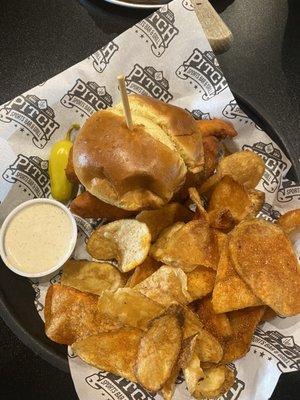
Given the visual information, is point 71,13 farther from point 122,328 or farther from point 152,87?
point 122,328

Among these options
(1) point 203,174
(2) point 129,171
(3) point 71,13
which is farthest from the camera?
(3) point 71,13

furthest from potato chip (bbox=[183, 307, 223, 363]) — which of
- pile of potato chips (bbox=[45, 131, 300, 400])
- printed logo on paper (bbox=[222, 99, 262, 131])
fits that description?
printed logo on paper (bbox=[222, 99, 262, 131])

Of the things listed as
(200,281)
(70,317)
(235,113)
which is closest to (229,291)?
(200,281)

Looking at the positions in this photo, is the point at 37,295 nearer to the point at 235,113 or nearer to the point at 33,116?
the point at 33,116

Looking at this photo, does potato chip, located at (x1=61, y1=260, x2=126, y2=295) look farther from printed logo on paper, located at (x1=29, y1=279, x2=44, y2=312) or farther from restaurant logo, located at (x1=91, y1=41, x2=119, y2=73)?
restaurant logo, located at (x1=91, y1=41, x2=119, y2=73)

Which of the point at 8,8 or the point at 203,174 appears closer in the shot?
the point at 203,174

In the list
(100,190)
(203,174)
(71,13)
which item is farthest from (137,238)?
(71,13)
